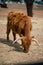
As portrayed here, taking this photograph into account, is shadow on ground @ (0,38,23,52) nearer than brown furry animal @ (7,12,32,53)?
No

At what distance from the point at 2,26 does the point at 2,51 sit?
5216mm

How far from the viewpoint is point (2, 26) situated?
14.4 m

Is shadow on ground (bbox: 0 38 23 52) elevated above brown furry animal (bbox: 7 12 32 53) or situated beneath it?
situated beneath

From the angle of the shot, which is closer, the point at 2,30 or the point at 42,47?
the point at 42,47

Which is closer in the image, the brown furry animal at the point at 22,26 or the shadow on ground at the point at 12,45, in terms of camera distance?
the brown furry animal at the point at 22,26

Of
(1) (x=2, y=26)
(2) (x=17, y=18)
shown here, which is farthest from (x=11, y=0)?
(2) (x=17, y=18)

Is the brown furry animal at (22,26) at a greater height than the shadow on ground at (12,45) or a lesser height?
greater

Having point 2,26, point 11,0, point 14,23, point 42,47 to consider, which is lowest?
point 11,0

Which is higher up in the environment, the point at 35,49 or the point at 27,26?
the point at 27,26

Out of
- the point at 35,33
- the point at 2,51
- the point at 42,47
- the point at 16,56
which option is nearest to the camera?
the point at 16,56

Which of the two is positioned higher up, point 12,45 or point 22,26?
point 22,26

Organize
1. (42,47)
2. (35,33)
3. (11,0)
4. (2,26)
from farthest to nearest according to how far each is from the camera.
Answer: (11,0)
(2,26)
(35,33)
(42,47)

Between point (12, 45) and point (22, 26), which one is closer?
point (22, 26)

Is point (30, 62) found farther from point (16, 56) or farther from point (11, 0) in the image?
point (11, 0)
